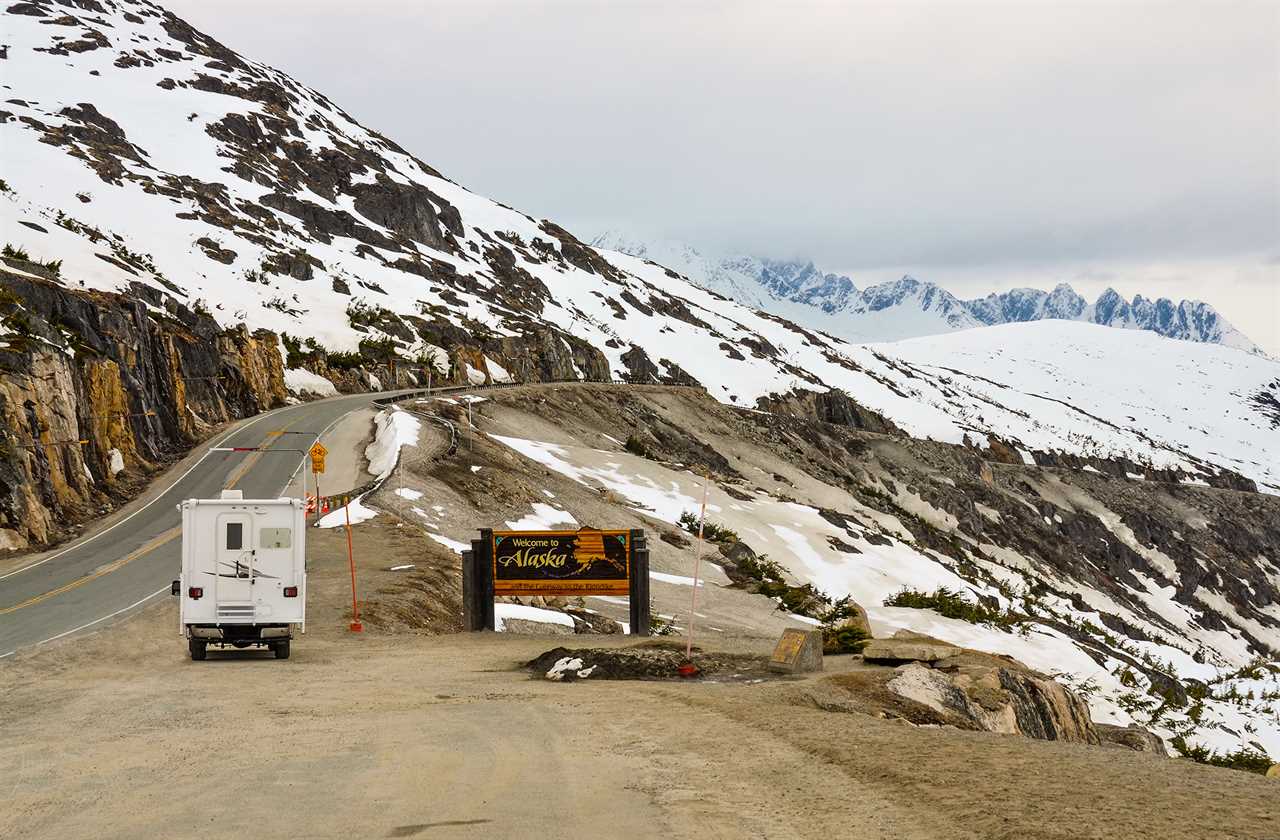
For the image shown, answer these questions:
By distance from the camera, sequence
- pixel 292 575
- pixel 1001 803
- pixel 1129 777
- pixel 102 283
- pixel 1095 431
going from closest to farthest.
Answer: pixel 1001 803, pixel 1129 777, pixel 292 575, pixel 102 283, pixel 1095 431

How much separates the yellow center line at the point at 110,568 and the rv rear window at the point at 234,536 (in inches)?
332

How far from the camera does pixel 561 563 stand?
2472cm

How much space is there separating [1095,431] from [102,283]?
161873 mm

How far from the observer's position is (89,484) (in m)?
40.0

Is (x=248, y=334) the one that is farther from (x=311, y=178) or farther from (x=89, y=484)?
(x=311, y=178)

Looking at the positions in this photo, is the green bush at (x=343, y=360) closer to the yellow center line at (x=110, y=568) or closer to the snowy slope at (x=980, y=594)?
the snowy slope at (x=980, y=594)

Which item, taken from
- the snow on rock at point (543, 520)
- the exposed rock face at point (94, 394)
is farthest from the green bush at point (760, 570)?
the exposed rock face at point (94, 394)

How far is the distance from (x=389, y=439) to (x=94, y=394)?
11.6 meters

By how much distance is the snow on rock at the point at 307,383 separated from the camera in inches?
2844

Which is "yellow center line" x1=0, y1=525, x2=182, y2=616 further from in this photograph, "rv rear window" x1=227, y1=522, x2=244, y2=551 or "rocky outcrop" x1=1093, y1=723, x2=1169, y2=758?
"rocky outcrop" x1=1093, y1=723, x2=1169, y2=758

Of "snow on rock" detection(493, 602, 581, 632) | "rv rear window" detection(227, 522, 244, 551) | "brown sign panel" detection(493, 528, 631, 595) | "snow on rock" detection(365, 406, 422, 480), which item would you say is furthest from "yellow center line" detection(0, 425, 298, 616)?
"brown sign panel" detection(493, 528, 631, 595)

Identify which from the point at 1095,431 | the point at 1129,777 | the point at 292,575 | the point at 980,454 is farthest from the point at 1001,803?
the point at 1095,431


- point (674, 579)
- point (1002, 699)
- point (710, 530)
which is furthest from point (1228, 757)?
point (710, 530)

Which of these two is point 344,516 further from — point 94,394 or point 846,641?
point 846,641
